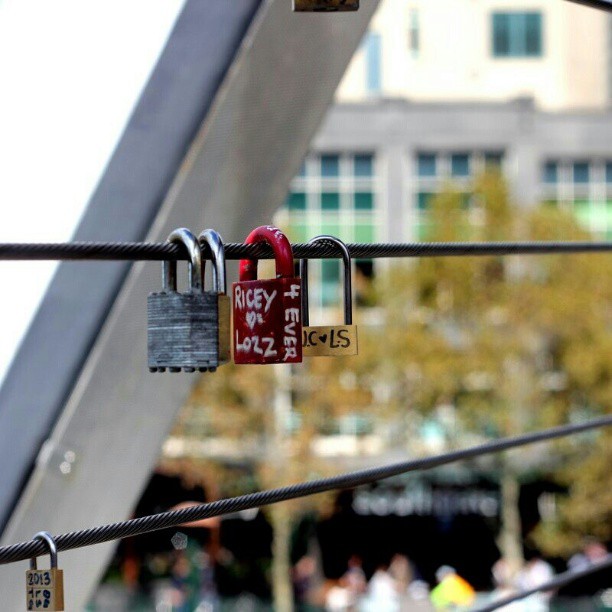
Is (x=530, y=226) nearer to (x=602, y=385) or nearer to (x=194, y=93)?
(x=602, y=385)

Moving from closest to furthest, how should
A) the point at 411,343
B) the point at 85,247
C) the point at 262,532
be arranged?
1. the point at 85,247
2. the point at 411,343
3. the point at 262,532

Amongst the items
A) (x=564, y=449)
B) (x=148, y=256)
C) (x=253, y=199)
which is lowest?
(x=564, y=449)

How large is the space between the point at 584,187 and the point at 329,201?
6132 millimetres

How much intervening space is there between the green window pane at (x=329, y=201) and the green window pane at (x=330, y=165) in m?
0.44

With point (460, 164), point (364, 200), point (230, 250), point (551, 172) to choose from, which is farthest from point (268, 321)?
point (551, 172)

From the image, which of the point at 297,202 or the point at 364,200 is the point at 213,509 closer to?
the point at 297,202

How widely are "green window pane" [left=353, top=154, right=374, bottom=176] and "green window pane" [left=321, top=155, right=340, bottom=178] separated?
1.93ft

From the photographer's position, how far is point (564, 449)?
24.6m

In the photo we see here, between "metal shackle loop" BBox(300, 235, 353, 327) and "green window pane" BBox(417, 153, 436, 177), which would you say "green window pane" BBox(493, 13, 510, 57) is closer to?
"green window pane" BBox(417, 153, 436, 177)

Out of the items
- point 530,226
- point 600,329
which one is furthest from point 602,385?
point 530,226

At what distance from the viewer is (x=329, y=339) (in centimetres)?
142

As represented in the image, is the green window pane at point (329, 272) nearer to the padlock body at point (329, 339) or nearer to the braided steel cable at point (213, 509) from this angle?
the braided steel cable at point (213, 509)

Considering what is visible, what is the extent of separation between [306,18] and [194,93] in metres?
0.26

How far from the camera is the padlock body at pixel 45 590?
112cm
